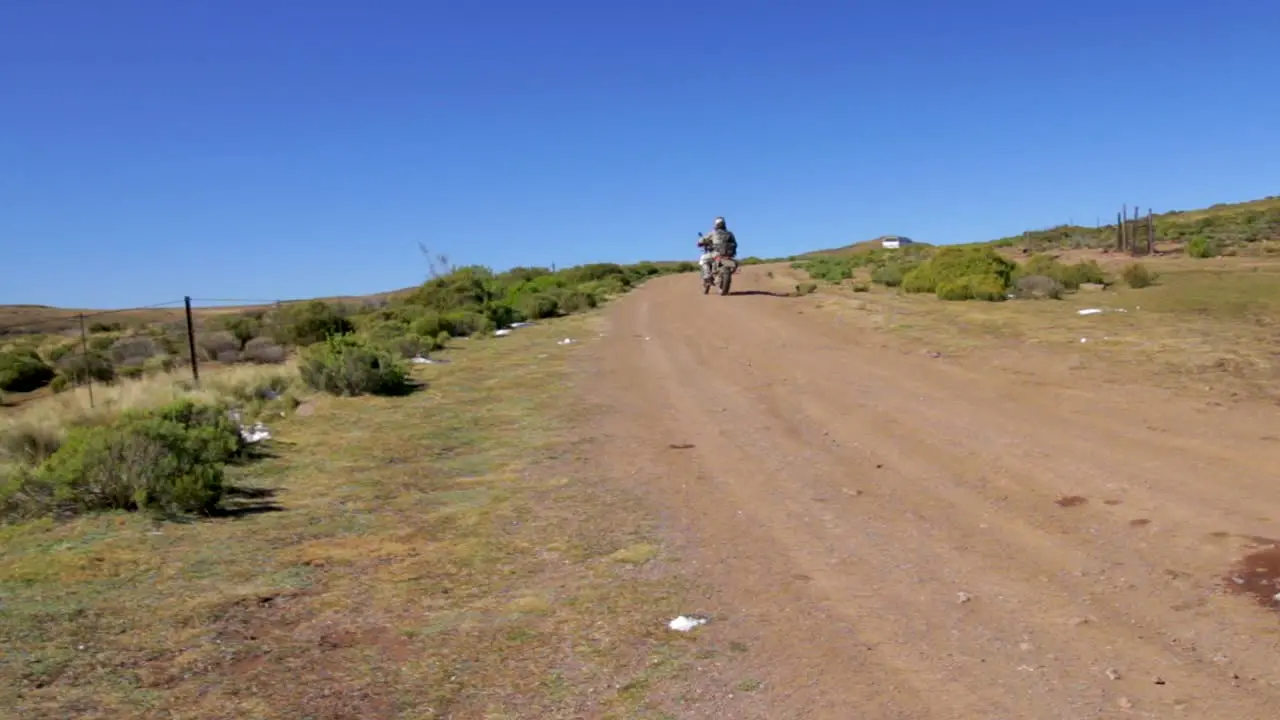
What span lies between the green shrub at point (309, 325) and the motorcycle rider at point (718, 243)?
35.5ft

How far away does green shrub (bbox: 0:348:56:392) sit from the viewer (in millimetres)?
25625

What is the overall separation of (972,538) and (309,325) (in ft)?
88.7

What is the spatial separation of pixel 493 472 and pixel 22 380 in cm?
2302

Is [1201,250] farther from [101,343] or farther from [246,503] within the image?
[101,343]

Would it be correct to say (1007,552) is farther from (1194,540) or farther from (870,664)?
(870,664)

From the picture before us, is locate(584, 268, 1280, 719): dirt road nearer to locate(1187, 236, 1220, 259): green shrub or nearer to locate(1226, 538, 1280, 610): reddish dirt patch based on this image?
locate(1226, 538, 1280, 610): reddish dirt patch

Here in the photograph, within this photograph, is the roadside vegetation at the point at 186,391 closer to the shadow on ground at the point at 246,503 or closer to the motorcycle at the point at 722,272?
the shadow on ground at the point at 246,503

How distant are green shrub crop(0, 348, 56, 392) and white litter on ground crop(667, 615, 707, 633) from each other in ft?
85.8

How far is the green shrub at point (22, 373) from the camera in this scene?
25625 mm

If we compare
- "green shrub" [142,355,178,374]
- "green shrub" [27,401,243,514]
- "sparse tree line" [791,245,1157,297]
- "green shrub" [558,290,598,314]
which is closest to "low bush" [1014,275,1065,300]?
"sparse tree line" [791,245,1157,297]

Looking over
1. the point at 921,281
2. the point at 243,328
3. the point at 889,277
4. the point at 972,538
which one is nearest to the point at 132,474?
the point at 972,538

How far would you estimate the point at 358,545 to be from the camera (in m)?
6.80

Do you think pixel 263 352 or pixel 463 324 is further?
pixel 263 352

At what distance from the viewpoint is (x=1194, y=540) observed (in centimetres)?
584
